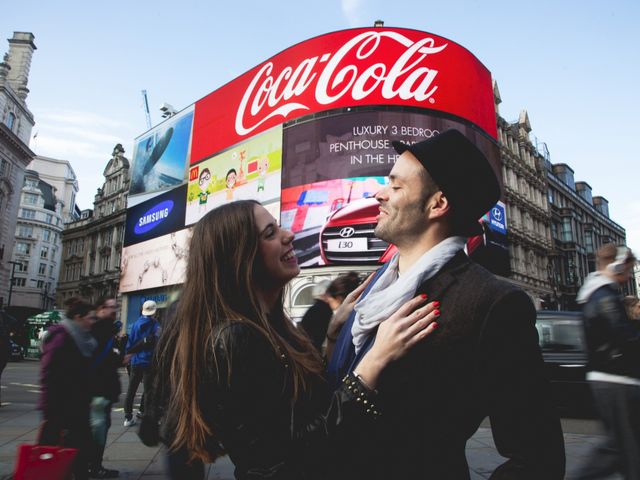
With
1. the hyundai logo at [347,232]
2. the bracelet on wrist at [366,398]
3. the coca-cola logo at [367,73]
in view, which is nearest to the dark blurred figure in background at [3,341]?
the bracelet on wrist at [366,398]

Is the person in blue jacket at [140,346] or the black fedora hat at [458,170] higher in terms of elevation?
the black fedora hat at [458,170]

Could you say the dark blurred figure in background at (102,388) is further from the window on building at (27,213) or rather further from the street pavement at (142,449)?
the window on building at (27,213)

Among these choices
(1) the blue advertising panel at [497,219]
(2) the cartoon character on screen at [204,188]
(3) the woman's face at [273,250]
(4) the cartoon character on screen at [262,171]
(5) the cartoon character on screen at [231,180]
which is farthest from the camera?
(2) the cartoon character on screen at [204,188]

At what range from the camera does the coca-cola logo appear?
2380 centimetres

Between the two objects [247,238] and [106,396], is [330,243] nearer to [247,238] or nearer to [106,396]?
[106,396]

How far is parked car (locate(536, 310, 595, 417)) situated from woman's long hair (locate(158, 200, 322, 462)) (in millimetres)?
7474

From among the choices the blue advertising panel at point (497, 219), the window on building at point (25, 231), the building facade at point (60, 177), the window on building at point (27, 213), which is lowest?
the blue advertising panel at point (497, 219)

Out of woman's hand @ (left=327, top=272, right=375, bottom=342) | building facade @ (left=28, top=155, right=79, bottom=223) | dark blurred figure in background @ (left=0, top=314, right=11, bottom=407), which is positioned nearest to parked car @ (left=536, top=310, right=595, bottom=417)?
woman's hand @ (left=327, top=272, right=375, bottom=342)

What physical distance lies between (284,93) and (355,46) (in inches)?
190

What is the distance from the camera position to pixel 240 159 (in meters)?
28.1

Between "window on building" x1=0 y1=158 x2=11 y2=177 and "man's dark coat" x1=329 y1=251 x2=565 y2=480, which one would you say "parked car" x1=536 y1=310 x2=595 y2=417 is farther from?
"window on building" x1=0 y1=158 x2=11 y2=177

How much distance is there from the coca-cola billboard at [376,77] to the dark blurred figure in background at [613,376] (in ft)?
70.2

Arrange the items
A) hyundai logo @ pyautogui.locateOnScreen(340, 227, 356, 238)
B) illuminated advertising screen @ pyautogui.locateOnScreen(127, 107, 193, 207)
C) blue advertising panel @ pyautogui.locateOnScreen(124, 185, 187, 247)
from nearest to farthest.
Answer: hyundai logo @ pyautogui.locateOnScreen(340, 227, 356, 238)
blue advertising panel @ pyautogui.locateOnScreen(124, 185, 187, 247)
illuminated advertising screen @ pyautogui.locateOnScreen(127, 107, 193, 207)

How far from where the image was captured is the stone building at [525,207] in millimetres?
34094
